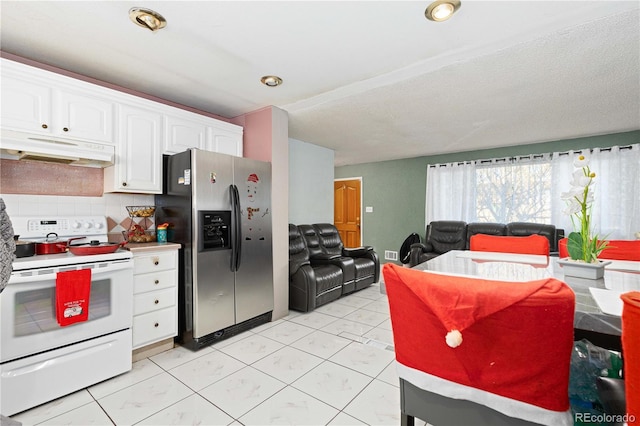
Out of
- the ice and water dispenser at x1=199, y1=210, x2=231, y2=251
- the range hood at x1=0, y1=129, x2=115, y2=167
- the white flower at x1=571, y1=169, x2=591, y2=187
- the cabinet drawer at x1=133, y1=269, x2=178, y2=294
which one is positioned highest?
the range hood at x1=0, y1=129, x2=115, y2=167

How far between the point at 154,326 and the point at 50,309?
0.78 metres

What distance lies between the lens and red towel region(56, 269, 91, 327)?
1.94 m

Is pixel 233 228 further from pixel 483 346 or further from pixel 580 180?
pixel 580 180


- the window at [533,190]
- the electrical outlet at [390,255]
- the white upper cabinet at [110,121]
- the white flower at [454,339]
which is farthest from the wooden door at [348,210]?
the white flower at [454,339]

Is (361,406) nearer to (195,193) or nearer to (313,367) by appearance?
(313,367)

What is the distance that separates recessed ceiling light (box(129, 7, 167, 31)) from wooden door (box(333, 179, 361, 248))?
5666mm

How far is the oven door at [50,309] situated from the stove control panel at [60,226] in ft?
2.12

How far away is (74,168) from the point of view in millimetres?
2617

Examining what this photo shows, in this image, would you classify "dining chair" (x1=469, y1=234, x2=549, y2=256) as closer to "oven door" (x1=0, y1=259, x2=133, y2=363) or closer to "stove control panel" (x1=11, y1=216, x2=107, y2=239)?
"oven door" (x1=0, y1=259, x2=133, y2=363)

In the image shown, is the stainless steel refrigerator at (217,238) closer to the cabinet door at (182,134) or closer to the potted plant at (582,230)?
the cabinet door at (182,134)

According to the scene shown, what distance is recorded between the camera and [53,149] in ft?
7.15

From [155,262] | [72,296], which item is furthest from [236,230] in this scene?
[72,296]

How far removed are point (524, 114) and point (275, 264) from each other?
3.50m

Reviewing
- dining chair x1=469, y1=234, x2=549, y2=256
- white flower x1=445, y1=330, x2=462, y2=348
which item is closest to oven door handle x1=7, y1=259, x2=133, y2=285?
white flower x1=445, y1=330, x2=462, y2=348
